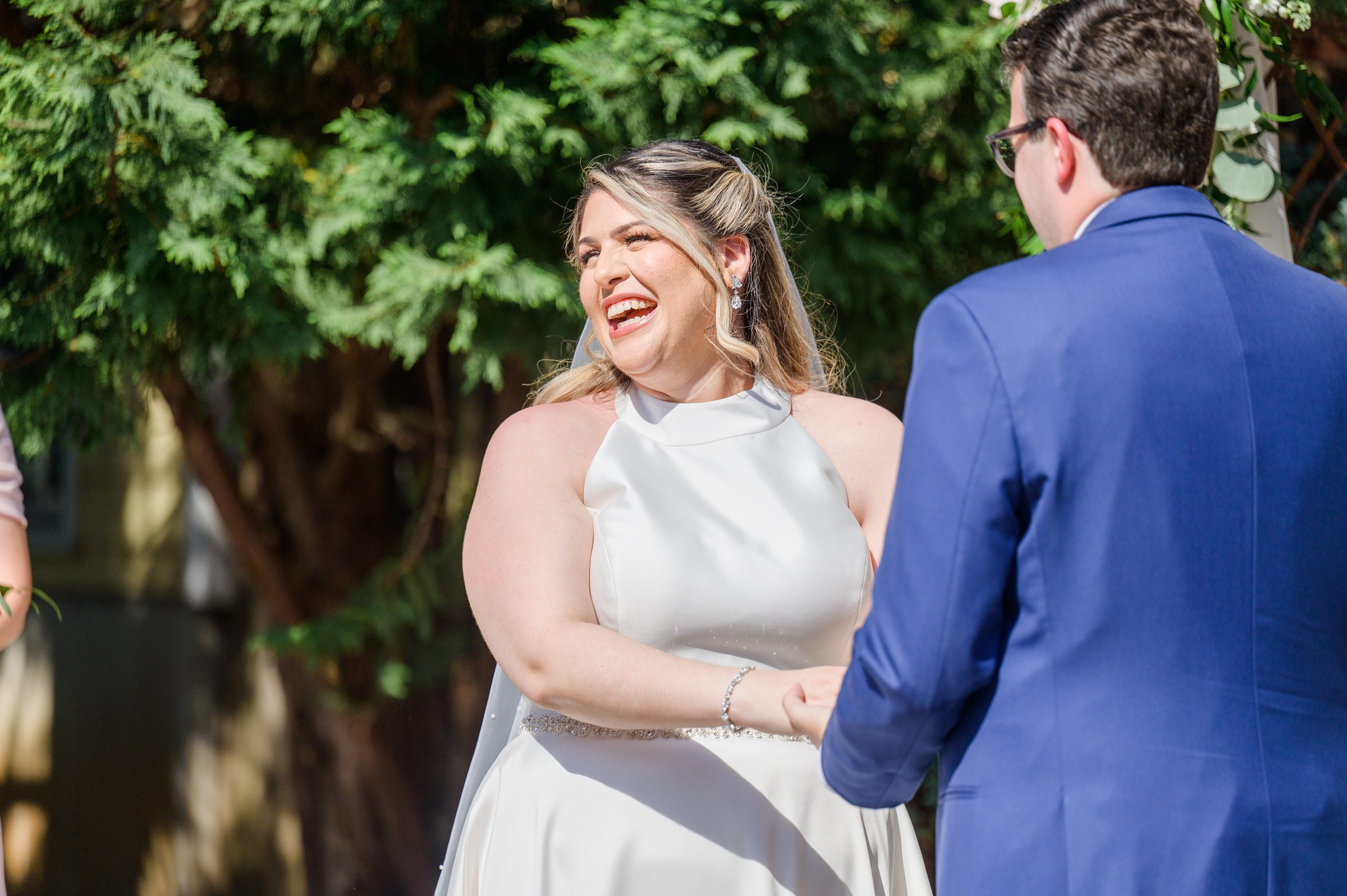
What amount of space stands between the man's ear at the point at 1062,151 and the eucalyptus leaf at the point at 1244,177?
52.2 inches

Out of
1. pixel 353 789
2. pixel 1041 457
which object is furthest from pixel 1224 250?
pixel 353 789

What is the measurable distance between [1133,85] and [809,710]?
94 centimetres

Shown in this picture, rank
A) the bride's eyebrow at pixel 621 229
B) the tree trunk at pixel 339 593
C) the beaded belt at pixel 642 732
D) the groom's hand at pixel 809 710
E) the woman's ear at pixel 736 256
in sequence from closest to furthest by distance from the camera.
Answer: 1. the groom's hand at pixel 809 710
2. the beaded belt at pixel 642 732
3. the bride's eyebrow at pixel 621 229
4. the woman's ear at pixel 736 256
5. the tree trunk at pixel 339 593

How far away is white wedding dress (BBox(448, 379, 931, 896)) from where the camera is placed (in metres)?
2.13

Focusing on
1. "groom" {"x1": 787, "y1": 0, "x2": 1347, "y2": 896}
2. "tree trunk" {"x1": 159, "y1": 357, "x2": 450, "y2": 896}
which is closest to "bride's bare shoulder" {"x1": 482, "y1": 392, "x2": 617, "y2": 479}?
"groom" {"x1": 787, "y1": 0, "x2": 1347, "y2": 896}

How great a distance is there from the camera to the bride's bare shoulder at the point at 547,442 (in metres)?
2.20

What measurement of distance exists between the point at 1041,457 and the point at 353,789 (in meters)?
5.42

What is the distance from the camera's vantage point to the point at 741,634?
2.16m

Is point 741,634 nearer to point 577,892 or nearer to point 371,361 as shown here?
point 577,892

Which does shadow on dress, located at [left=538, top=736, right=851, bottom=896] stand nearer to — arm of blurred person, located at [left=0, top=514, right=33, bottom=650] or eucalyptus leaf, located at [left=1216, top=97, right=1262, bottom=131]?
arm of blurred person, located at [left=0, top=514, right=33, bottom=650]

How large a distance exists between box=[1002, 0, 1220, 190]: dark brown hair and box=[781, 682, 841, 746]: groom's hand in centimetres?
81

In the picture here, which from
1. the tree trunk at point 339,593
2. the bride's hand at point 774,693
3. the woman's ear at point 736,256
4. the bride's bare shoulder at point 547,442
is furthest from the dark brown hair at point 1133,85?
the tree trunk at point 339,593

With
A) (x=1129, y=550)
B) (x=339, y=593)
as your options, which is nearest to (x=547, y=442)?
(x=1129, y=550)

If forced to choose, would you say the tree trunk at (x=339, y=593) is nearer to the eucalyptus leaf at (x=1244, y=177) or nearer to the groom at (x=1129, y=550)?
the eucalyptus leaf at (x=1244, y=177)
